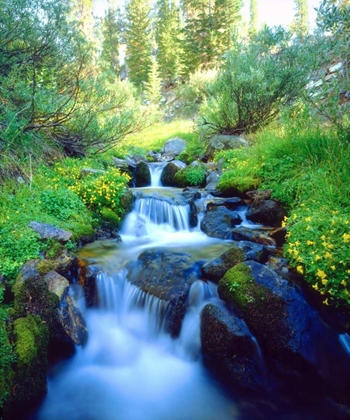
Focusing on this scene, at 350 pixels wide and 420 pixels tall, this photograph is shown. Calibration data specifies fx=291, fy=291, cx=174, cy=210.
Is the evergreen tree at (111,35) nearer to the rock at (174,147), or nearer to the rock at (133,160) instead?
the rock at (174,147)

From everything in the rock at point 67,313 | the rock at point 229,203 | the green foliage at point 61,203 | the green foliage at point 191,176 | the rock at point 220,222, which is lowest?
the rock at point 67,313

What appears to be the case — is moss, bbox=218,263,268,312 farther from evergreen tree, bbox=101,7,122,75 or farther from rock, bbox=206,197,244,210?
evergreen tree, bbox=101,7,122,75

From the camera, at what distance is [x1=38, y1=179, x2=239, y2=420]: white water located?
10.7 feet

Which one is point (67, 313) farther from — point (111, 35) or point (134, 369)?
point (111, 35)

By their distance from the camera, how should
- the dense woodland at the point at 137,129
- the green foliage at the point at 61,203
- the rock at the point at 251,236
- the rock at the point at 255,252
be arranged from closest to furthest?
1. the dense woodland at the point at 137,129
2. the rock at the point at 255,252
3. the rock at the point at 251,236
4. the green foliage at the point at 61,203

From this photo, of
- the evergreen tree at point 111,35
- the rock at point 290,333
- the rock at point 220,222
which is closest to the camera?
the rock at point 290,333

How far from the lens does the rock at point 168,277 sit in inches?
162

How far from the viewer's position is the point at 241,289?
3.80 metres

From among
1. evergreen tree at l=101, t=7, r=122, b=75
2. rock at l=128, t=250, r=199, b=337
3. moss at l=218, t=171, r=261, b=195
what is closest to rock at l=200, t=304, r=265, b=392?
rock at l=128, t=250, r=199, b=337

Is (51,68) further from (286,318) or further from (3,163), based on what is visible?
(286,318)

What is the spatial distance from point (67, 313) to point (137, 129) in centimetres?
678

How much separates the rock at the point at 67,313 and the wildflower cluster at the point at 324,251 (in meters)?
3.11

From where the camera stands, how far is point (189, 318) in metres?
4.09

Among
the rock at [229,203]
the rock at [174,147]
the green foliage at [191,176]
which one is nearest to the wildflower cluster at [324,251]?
the rock at [229,203]
